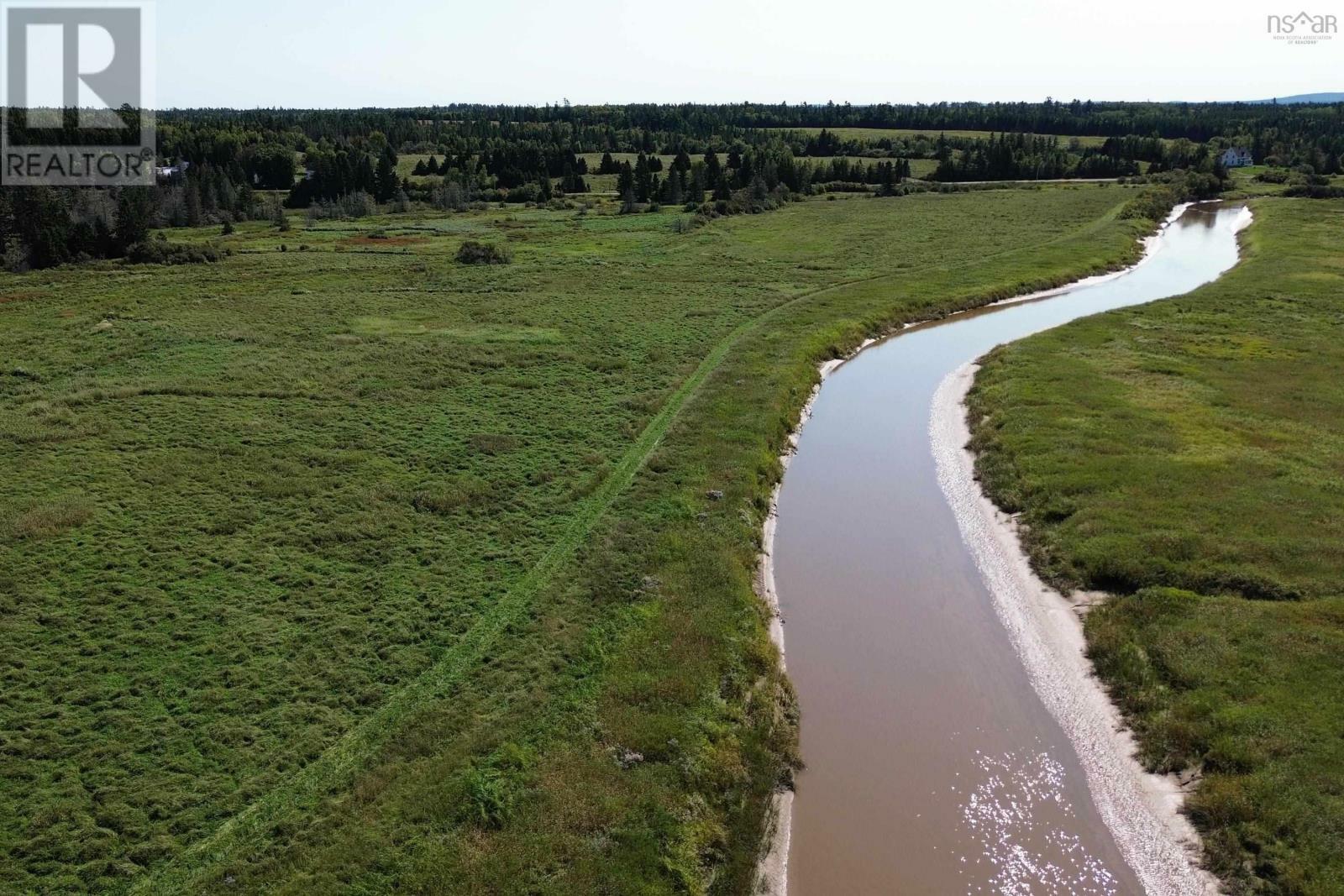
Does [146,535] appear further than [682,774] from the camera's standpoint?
Yes

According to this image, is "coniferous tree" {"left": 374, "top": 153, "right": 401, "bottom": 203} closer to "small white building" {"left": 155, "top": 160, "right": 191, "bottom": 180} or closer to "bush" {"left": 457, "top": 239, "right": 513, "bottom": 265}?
"small white building" {"left": 155, "top": 160, "right": 191, "bottom": 180}

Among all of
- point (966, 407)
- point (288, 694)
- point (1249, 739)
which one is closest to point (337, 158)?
point (966, 407)

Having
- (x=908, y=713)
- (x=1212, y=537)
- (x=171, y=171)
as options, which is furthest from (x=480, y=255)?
(x=171, y=171)

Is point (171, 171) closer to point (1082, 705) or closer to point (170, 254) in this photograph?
point (170, 254)

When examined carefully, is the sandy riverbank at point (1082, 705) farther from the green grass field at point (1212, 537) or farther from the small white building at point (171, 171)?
the small white building at point (171, 171)

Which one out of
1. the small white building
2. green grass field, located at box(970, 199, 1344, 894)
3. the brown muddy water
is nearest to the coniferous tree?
the small white building

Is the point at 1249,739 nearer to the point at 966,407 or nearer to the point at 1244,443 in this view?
the point at 1244,443
